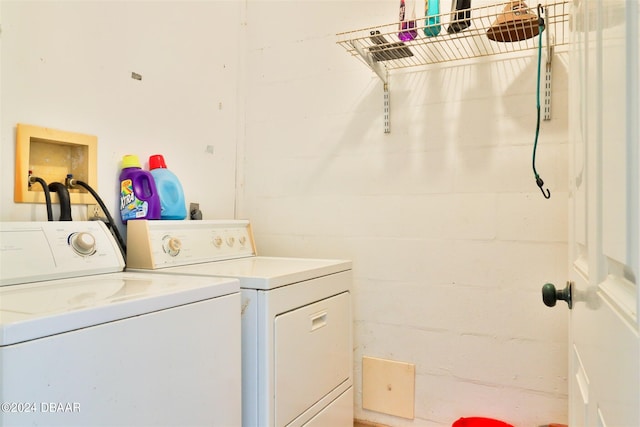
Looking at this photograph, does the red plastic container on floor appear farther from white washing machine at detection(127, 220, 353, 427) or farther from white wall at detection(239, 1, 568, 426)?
white washing machine at detection(127, 220, 353, 427)

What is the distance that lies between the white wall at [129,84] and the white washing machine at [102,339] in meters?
0.23

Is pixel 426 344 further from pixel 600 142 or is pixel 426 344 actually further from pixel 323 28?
pixel 323 28

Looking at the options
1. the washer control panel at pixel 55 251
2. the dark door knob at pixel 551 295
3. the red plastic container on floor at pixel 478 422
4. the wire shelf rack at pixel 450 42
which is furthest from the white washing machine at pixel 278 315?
the wire shelf rack at pixel 450 42

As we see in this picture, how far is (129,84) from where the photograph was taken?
168 centimetres

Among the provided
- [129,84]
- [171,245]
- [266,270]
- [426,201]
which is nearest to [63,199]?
[171,245]

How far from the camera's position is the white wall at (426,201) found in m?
1.66

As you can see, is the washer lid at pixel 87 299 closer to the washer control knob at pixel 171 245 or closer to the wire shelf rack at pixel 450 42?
the washer control knob at pixel 171 245

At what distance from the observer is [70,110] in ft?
4.79

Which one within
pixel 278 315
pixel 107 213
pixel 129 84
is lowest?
pixel 278 315

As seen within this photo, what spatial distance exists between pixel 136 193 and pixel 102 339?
89 cm

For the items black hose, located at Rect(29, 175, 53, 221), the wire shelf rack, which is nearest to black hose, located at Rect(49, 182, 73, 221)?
black hose, located at Rect(29, 175, 53, 221)

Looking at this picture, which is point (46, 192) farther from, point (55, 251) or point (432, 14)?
point (432, 14)

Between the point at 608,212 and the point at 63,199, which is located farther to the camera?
the point at 63,199

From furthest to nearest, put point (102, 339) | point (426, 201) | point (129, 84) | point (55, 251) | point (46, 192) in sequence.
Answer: point (426, 201) < point (129, 84) < point (46, 192) < point (55, 251) < point (102, 339)
